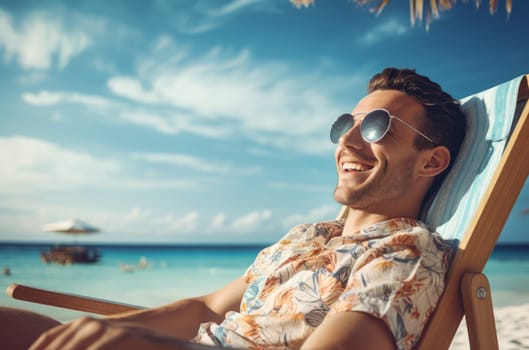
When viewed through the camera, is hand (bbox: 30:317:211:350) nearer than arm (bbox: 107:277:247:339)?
Yes

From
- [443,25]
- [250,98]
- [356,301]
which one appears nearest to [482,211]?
[356,301]

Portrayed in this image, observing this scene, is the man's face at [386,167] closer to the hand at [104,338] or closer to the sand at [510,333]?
the hand at [104,338]

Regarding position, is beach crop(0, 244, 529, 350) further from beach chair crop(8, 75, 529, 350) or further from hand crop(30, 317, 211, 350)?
hand crop(30, 317, 211, 350)

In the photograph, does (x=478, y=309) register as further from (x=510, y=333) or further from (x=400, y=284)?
(x=510, y=333)

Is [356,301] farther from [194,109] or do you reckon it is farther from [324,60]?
[194,109]

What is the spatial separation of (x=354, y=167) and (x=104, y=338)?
1.15 meters

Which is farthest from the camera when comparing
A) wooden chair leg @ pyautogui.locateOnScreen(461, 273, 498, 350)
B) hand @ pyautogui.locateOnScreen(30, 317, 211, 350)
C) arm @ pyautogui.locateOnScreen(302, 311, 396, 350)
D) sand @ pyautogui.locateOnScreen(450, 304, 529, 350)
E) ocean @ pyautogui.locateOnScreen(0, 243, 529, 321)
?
ocean @ pyautogui.locateOnScreen(0, 243, 529, 321)

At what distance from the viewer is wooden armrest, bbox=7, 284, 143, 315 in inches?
80.1

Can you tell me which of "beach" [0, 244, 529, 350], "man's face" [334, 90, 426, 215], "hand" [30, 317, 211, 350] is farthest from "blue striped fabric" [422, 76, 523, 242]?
"beach" [0, 244, 529, 350]

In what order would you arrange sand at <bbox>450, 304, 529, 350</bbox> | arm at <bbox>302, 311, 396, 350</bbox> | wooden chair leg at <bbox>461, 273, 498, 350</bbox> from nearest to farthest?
arm at <bbox>302, 311, 396, 350</bbox> < wooden chair leg at <bbox>461, 273, 498, 350</bbox> < sand at <bbox>450, 304, 529, 350</bbox>

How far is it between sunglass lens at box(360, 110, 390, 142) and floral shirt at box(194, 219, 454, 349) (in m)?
0.31

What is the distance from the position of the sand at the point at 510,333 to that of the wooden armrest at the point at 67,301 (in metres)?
3.95

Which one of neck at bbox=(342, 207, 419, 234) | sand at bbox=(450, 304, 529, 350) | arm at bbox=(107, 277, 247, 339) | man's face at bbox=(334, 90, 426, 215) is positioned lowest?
sand at bbox=(450, 304, 529, 350)

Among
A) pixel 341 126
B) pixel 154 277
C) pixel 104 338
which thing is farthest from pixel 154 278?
pixel 104 338
